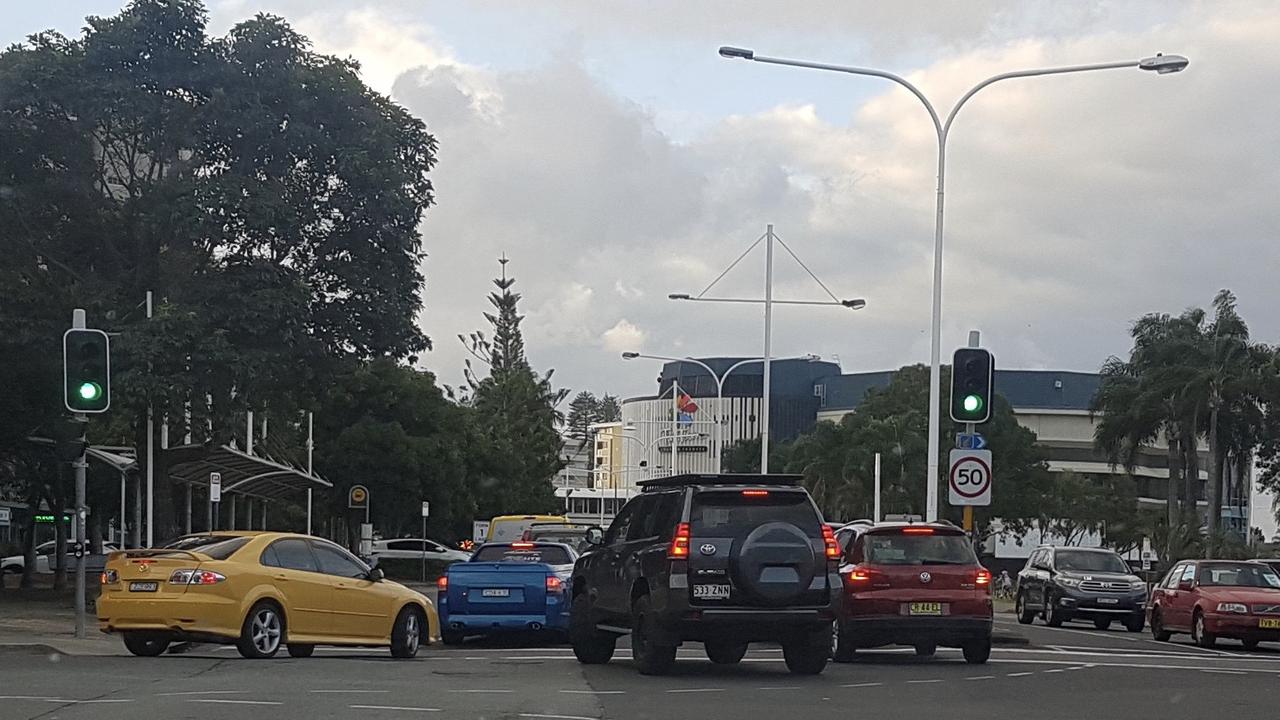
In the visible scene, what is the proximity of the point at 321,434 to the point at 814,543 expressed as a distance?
5132 centimetres

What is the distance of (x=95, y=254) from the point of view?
3297 centimetres

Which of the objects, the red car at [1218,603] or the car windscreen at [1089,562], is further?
the car windscreen at [1089,562]

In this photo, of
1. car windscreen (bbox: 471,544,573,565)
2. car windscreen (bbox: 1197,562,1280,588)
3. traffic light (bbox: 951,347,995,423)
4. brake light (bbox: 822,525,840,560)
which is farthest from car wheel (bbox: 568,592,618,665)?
car windscreen (bbox: 1197,562,1280,588)

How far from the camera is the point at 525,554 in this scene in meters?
24.8

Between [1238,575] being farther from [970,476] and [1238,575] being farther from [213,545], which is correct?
[213,545]

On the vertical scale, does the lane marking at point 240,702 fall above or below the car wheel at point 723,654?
above

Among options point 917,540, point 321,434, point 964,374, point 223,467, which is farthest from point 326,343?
point 321,434

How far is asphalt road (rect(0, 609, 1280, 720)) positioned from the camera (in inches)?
531

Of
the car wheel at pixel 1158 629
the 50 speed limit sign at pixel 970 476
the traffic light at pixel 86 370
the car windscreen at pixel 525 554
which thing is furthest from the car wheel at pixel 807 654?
the car wheel at pixel 1158 629

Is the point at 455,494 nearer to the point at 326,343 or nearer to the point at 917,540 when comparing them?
the point at 326,343

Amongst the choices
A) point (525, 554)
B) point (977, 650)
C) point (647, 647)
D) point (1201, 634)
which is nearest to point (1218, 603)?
point (1201, 634)

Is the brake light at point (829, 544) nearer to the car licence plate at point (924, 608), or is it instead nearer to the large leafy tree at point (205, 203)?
the car licence plate at point (924, 608)

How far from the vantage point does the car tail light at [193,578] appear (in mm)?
18109

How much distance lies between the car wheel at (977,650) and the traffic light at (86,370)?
10.6 m
